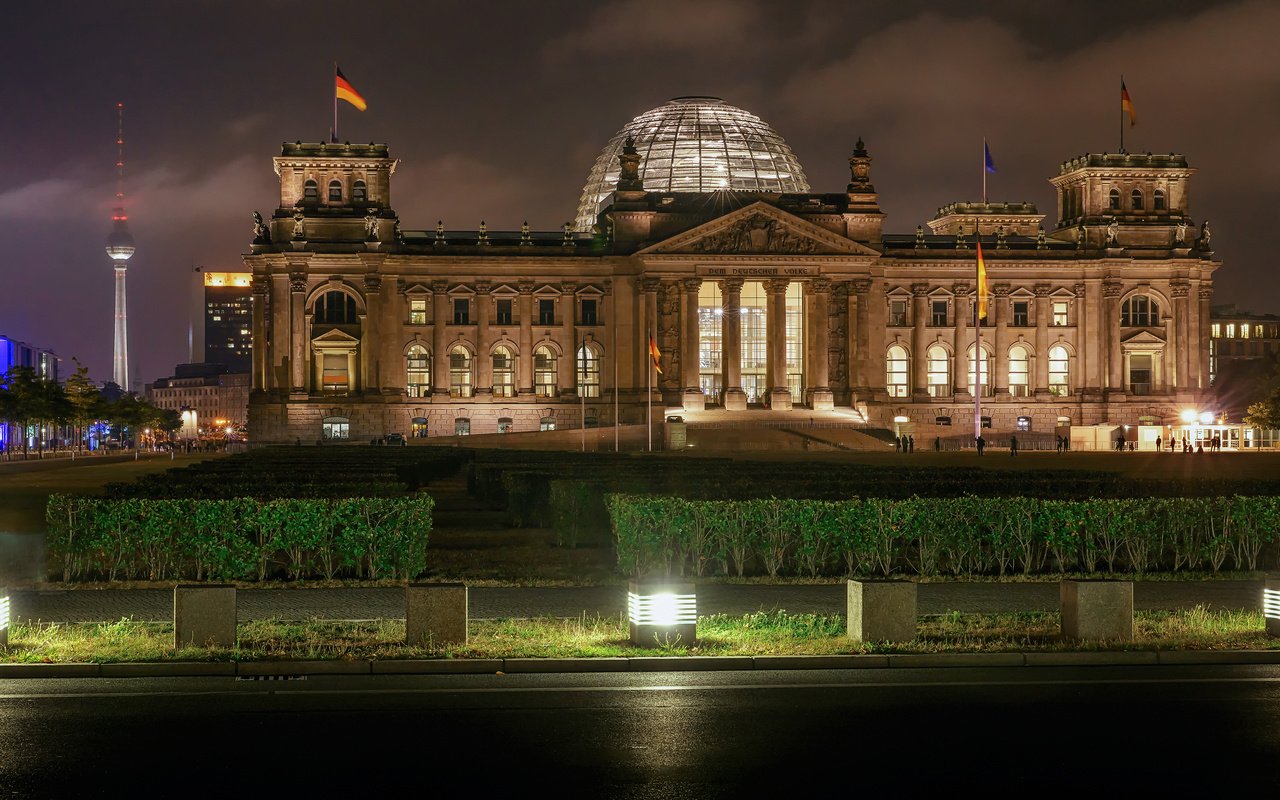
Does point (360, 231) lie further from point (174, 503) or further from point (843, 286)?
point (174, 503)

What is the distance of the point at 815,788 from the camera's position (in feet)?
47.7

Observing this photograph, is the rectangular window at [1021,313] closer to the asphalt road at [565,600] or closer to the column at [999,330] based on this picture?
the column at [999,330]

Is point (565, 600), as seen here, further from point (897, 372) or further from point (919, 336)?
point (897, 372)

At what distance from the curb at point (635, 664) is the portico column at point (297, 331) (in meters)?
117

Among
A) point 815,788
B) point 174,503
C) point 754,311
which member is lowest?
point 815,788

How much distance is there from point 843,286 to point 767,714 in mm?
120435

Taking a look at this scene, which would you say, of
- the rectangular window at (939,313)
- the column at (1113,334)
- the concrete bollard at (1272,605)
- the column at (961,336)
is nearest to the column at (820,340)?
the rectangular window at (939,313)

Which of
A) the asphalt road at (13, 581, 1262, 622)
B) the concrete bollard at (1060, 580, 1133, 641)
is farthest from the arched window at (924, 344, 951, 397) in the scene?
the concrete bollard at (1060, 580, 1133, 641)

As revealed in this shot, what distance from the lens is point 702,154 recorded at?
158125 millimetres

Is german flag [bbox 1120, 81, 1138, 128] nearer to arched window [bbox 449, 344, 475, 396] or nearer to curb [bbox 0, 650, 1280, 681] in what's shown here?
arched window [bbox 449, 344, 475, 396]

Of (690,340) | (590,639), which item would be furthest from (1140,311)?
(590,639)

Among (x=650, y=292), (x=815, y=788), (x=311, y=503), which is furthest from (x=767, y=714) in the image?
(x=650, y=292)

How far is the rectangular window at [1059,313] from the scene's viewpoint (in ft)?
474

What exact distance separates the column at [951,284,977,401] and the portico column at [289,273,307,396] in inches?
2333
